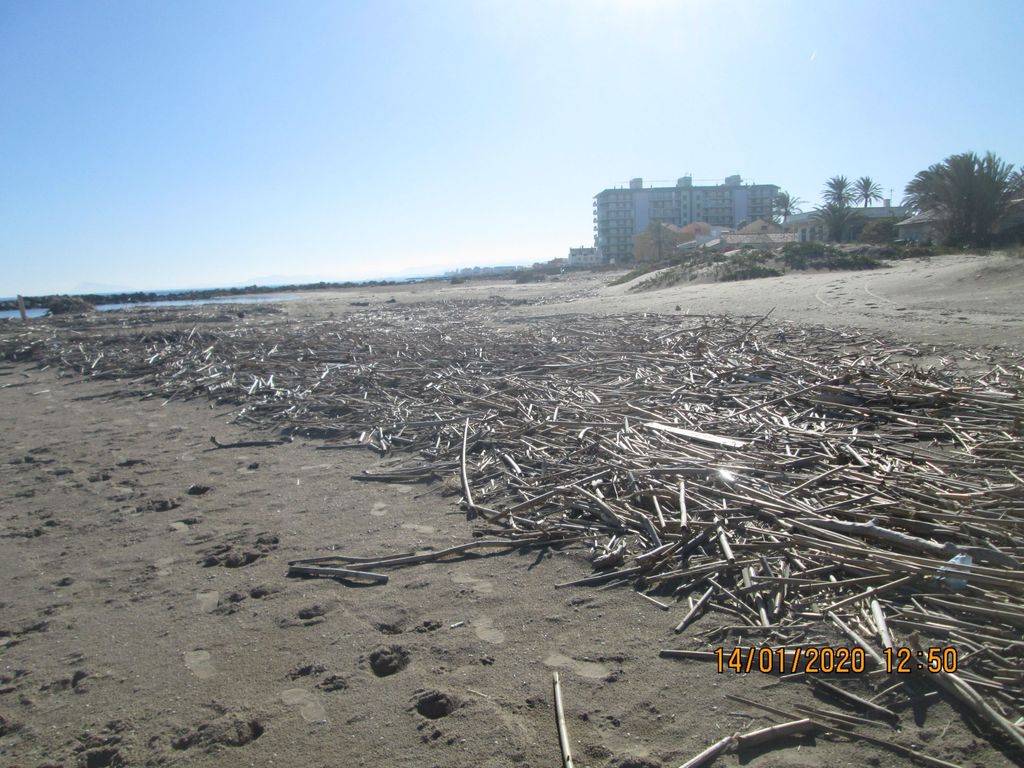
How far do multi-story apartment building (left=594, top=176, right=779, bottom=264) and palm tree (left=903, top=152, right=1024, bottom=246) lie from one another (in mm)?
63589

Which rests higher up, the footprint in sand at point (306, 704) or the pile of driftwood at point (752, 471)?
the pile of driftwood at point (752, 471)

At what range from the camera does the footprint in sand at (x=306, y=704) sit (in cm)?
265

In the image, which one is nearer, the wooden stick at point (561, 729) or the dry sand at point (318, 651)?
the wooden stick at point (561, 729)

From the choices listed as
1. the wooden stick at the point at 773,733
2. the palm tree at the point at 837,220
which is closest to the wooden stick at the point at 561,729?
the wooden stick at the point at 773,733

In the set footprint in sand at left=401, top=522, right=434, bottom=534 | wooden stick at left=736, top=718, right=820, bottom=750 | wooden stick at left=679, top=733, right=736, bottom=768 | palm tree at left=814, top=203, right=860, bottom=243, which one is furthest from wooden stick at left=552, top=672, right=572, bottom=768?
palm tree at left=814, top=203, right=860, bottom=243

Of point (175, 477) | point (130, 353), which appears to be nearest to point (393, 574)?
point (175, 477)

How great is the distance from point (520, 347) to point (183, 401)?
559cm

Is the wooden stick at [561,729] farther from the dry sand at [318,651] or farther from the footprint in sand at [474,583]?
the footprint in sand at [474,583]

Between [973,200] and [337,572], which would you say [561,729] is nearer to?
[337,572]

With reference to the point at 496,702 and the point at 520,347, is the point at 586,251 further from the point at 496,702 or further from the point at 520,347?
the point at 496,702

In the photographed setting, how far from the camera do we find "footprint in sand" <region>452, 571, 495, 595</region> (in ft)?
11.9

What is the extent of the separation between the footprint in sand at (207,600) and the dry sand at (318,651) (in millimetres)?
12
